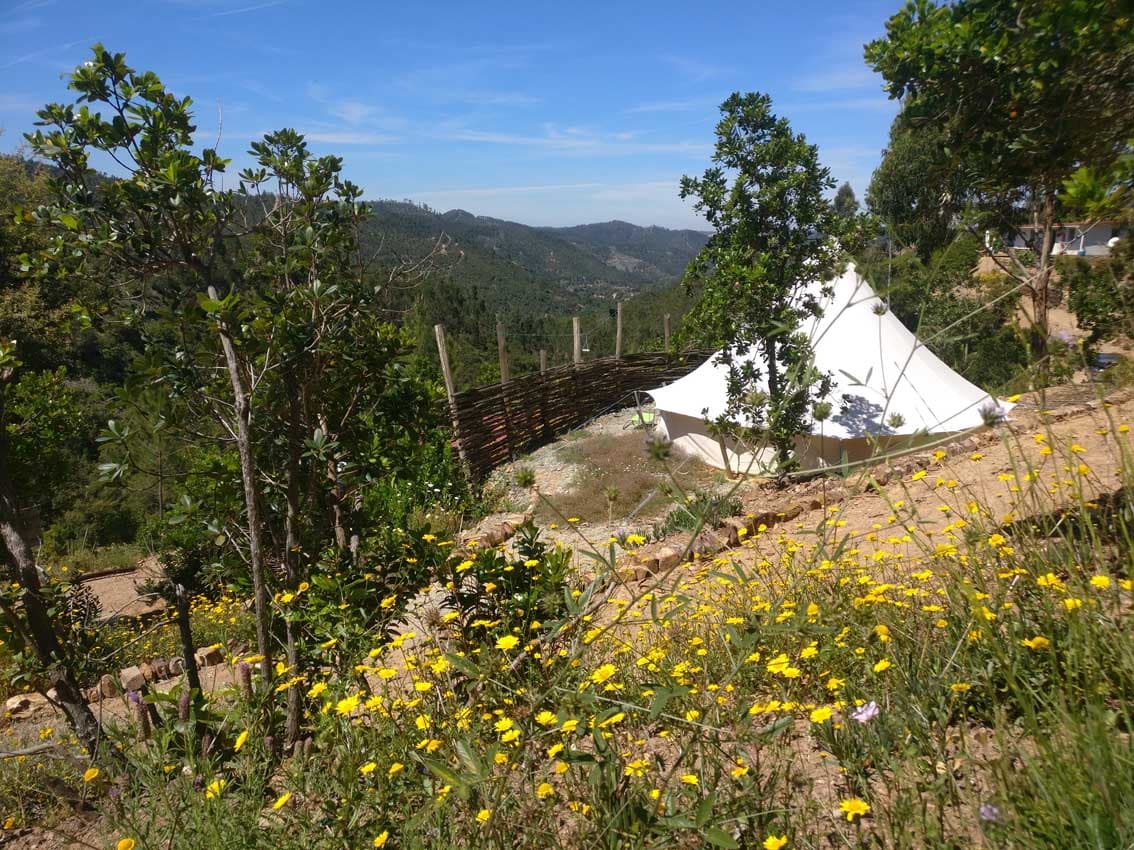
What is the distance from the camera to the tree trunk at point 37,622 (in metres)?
2.28

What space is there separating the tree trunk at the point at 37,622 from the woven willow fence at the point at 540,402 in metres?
5.94

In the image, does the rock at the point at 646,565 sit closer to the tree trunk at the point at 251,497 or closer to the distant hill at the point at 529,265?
the tree trunk at the point at 251,497

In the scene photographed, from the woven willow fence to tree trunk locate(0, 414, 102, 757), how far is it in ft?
19.5

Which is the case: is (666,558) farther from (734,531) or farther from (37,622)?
(37,622)

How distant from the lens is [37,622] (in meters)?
2.33

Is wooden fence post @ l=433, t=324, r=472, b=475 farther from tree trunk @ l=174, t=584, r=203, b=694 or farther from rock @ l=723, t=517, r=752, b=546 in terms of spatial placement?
tree trunk @ l=174, t=584, r=203, b=694

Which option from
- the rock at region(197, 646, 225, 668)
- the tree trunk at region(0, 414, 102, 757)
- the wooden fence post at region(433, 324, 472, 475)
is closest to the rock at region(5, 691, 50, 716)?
the rock at region(197, 646, 225, 668)

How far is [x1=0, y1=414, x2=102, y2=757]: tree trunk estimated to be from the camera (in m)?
2.28

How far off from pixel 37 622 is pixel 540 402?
386 inches

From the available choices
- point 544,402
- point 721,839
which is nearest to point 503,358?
point 544,402

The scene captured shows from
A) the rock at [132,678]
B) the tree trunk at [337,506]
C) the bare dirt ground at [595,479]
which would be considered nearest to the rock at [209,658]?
the rock at [132,678]

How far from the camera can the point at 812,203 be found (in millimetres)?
6969

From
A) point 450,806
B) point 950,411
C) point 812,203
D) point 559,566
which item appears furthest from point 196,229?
point 950,411

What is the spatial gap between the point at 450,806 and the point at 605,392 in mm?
12602
